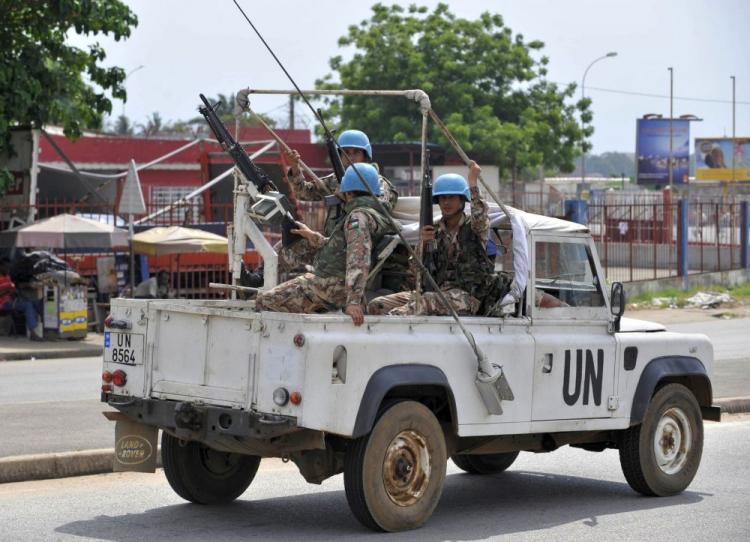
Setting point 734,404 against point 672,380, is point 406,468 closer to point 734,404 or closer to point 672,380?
point 672,380

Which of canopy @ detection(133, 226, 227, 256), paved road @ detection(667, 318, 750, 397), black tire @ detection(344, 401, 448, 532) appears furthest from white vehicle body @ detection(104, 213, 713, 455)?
canopy @ detection(133, 226, 227, 256)

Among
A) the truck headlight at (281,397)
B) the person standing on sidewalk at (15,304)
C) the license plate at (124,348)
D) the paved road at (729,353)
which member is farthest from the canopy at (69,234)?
the truck headlight at (281,397)

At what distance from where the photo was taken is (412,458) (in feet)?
25.3

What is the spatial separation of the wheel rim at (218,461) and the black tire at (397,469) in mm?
1331

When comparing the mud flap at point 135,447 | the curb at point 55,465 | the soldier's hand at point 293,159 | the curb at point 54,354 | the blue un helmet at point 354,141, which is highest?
the blue un helmet at point 354,141

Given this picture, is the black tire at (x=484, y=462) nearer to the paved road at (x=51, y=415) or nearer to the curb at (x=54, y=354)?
the paved road at (x=51, y=415)

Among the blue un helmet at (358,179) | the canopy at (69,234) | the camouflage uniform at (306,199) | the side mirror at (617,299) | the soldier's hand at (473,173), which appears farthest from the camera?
the canopy at (69,234)

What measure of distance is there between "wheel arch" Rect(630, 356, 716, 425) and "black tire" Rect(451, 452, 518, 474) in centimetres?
133

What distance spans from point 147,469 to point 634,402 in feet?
11.2

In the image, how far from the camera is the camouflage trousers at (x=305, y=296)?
8164 mm

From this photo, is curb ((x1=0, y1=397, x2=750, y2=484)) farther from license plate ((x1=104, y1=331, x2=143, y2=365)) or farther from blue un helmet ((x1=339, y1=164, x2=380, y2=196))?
blue un helmet ((x1=339, y1=164, x2=380, y2=196))

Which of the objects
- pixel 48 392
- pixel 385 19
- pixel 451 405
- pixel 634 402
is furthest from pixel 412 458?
pixel 385 19

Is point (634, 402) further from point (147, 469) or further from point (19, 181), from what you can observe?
point (19, 181)

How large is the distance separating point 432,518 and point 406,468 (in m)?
0.73
